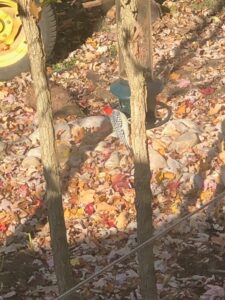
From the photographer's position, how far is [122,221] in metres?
5.53

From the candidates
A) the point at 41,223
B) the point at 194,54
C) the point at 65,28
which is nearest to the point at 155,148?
the point at 41,223

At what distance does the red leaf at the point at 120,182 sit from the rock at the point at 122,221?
0.35 metres

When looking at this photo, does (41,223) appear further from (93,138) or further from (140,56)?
(140,56)

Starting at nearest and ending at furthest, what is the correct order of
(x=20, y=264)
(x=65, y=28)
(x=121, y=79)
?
1. (x=20, y=264)
2. (x=121, y=79)
3. (x=65, y=28)

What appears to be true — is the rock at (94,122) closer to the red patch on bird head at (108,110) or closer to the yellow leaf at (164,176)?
the red patch on bird head at (108,110)

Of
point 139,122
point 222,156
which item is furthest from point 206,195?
point 139,122

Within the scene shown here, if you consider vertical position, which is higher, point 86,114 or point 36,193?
point 86,114

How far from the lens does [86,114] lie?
7.05 metres

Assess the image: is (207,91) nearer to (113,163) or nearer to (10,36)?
(113,163)

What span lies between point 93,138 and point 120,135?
1.17ft

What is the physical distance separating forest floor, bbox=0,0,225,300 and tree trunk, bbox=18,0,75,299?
0.85m

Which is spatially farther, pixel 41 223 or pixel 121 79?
pixel 121 79

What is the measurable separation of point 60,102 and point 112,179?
1.46 metres

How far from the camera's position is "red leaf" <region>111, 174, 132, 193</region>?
5918 millimetres
